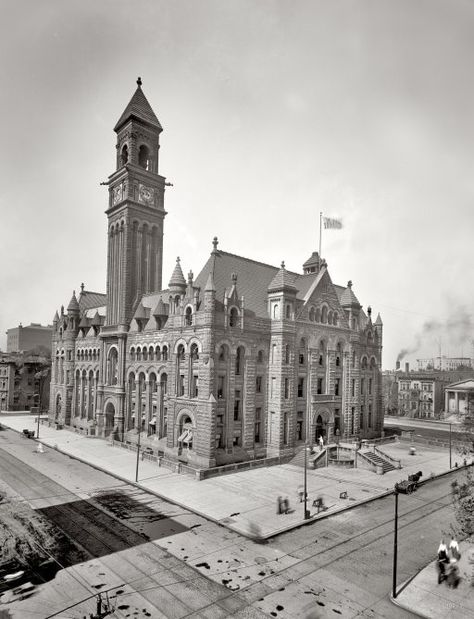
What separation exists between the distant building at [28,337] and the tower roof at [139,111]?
100570 mm

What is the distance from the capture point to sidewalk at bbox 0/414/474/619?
860 inches

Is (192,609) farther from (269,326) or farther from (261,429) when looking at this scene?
(269,326)

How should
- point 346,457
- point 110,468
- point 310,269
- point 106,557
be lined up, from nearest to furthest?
1. point 106,557
2. point 110,468
3. point 346,457
4. point 310,269

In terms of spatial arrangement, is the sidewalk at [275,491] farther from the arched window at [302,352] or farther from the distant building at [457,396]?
the distant building at [457,396]

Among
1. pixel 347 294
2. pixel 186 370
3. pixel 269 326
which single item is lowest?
pixel 186 370

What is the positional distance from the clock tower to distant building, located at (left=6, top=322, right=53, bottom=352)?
9429 centimetres

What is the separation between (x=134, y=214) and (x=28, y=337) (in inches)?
4237

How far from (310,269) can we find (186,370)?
3478 centimetres

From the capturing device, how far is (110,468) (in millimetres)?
45906

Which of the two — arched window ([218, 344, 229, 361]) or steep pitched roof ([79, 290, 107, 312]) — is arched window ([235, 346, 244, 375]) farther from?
steep pitched roof ([79, 290, 107, 312])

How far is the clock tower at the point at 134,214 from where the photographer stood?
63312mm

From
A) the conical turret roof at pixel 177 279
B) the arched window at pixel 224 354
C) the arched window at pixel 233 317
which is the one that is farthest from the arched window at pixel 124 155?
the arched window at pixel 224 354

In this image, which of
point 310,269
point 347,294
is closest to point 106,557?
point 347,294

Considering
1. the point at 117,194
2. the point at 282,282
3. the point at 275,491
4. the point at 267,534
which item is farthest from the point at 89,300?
the point at 267,534
